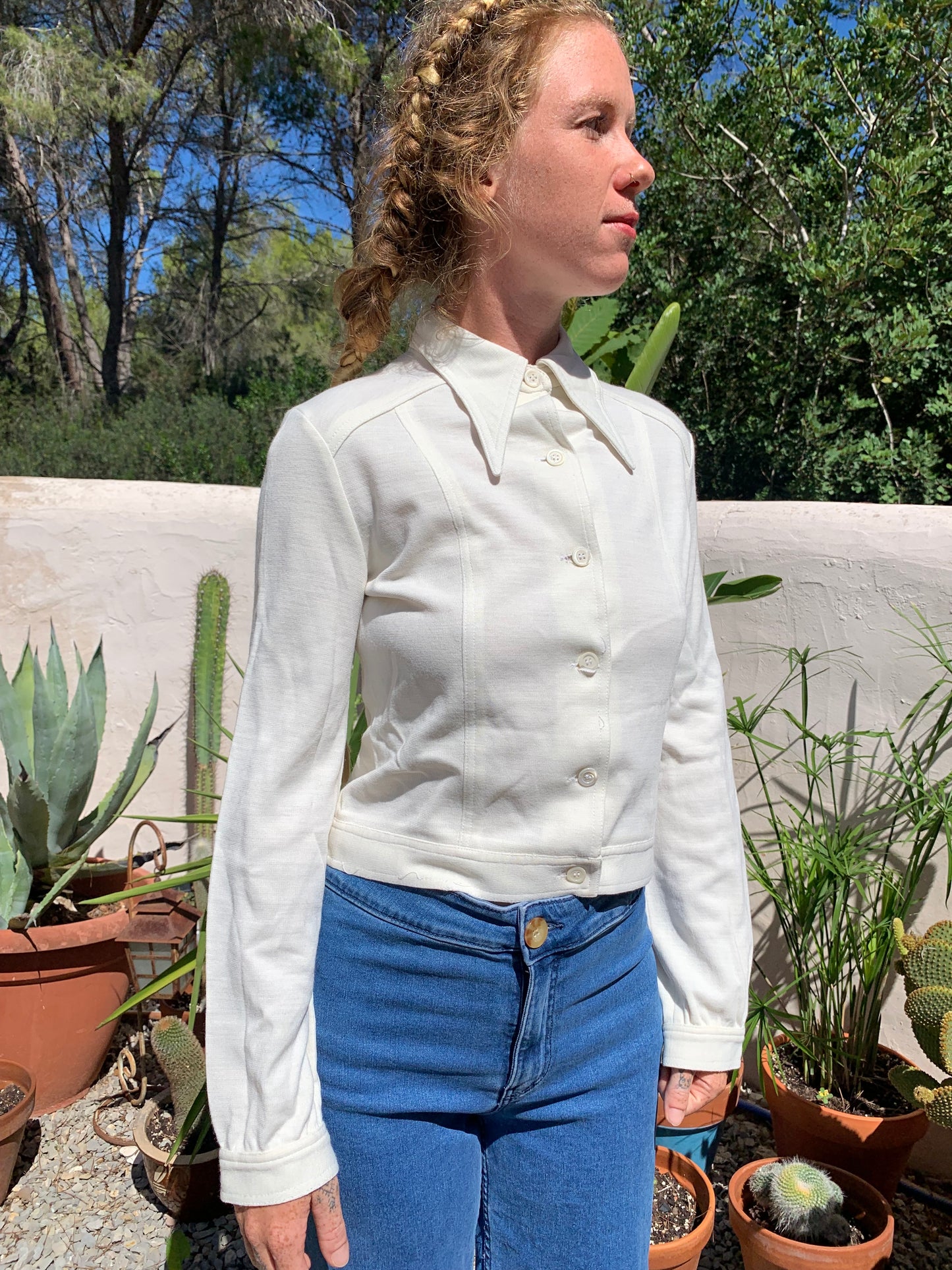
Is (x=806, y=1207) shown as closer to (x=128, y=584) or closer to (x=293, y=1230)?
(x=293, y=1230)

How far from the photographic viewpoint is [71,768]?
2682 mm

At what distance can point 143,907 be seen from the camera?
255cm

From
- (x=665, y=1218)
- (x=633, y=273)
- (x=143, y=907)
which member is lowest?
(x=665, y=1218)

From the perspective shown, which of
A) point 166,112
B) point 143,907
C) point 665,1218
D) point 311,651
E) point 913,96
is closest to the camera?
point 311,651

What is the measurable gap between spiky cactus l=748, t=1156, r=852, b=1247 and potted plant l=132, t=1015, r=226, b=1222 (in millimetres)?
1152

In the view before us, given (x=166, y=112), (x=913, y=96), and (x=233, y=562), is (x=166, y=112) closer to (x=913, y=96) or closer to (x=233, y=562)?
(x=913, y=96)

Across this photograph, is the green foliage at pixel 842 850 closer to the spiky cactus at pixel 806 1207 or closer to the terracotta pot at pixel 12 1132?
the spiky cactus at pixel 806 1207

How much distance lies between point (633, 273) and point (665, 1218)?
4.66 m

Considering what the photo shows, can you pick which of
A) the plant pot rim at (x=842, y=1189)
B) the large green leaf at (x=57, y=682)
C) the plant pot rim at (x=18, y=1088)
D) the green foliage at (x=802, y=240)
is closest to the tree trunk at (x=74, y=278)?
the green foliage at (x=802, y=240)

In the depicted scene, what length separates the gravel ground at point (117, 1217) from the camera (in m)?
2.12

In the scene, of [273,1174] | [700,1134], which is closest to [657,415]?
[273,1174]

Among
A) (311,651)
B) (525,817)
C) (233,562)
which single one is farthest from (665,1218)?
(233,562)

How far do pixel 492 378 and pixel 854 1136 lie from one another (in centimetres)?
183

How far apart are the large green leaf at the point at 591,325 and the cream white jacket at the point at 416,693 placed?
177 centimetres
